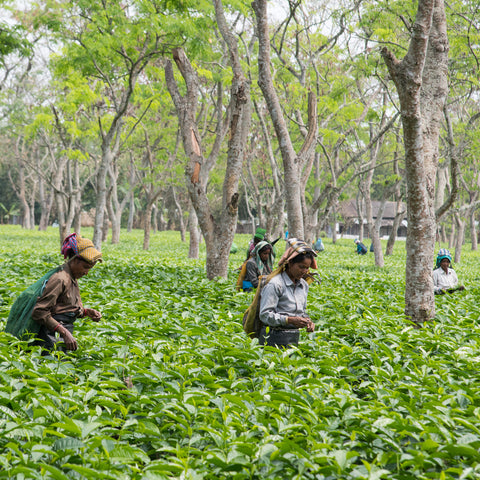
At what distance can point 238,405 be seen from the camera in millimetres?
3414

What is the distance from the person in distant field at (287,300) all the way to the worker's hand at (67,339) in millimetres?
1705

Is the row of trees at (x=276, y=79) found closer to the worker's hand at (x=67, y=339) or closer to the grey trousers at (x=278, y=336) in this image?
the grey trousers at (x=278, y=336)

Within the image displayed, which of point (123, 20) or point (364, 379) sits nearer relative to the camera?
point (364, 379)

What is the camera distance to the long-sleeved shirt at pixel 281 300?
181 inches

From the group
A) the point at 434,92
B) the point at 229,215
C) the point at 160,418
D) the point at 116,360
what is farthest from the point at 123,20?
the point at 160,418

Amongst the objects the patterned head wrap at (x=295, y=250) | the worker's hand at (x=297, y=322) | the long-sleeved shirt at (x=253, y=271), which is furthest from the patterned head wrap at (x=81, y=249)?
the long-sleeved shirt at (x=253, y=271)

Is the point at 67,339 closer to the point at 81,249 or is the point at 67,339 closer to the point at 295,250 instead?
the point at 81,249

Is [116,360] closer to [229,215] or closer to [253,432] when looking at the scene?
[253,432]

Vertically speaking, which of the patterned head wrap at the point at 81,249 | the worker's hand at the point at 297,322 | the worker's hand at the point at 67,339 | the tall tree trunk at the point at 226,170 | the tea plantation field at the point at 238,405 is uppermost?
the tall tree trunk at the point at 226,170

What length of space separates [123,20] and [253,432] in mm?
11189

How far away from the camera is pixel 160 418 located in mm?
3387

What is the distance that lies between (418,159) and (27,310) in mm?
4695

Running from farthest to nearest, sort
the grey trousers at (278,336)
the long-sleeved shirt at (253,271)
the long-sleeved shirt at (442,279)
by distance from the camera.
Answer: the long-sleeved shirt at (442,279) → the long-sleeved shirt at (253,271) → the grey trousers at (278,336)

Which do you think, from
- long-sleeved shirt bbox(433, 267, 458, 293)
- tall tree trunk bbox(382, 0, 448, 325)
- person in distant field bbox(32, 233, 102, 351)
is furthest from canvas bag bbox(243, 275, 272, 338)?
long-sleeved shirt bbox(433, 267, 458, 293)
